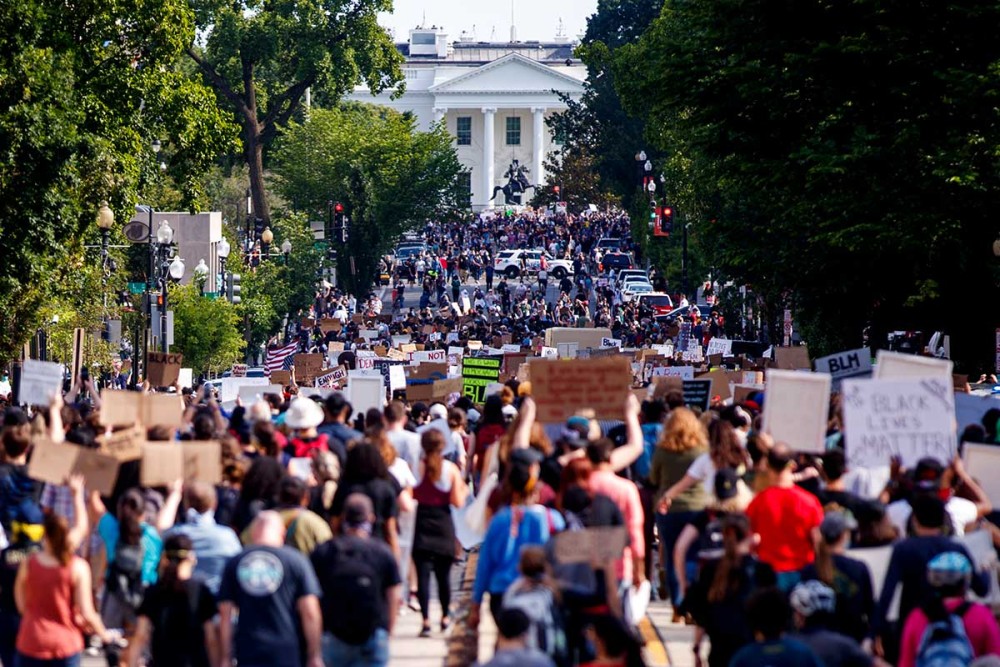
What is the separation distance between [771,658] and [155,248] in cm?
3562

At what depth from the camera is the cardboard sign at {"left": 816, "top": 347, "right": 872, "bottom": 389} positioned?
19.4 m

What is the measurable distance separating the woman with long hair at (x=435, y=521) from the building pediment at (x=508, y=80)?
526ft

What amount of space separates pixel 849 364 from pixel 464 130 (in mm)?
161536

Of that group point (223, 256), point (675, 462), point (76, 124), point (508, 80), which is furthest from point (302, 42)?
point (508, 80)

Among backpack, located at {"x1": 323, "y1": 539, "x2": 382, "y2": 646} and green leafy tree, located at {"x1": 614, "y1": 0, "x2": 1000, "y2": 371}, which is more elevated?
green leafy tree, located at {"x1": 614, "y1": 0, "x2": 1000, "y2": 371}

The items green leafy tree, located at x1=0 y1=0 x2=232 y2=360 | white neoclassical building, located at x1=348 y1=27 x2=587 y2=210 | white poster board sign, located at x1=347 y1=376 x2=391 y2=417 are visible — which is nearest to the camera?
white poster board sign, located at x1=347 y1=376 x2=391 y2=417

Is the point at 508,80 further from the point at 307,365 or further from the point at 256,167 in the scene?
the point at 307,365

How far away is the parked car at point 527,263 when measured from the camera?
9631cm

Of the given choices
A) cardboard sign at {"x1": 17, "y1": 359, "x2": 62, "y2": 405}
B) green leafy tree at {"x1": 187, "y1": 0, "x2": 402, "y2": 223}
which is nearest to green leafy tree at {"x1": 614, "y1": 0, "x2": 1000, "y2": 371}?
cardboard sign at {"x1": 17, "y1": 359, "x2": 62, "y2": 405}

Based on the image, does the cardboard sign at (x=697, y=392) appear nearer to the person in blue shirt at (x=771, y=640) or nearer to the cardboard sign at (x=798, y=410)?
the cardboard sign at (x=798, y=410)

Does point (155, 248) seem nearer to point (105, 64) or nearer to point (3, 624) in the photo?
point (105, 64)

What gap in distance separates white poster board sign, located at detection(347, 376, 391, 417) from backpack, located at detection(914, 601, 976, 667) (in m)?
11.2

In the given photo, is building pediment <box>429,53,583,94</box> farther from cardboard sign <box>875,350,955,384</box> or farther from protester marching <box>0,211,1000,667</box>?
cardboard sign <box>875,350,955,384</box>

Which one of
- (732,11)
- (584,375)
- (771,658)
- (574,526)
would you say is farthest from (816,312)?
(771,658)
